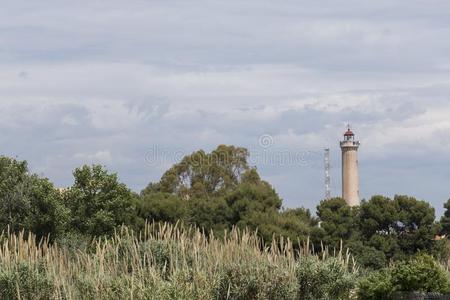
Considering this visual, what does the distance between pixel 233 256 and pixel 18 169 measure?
16959 mm

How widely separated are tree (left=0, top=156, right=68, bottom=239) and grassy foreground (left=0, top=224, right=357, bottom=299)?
1084 centimetres

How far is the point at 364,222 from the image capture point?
174 ft

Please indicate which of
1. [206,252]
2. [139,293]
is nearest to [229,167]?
[206,252]

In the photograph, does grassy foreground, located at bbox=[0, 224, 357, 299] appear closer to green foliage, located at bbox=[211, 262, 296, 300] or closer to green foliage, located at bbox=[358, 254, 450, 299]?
green foliage, located at bbox=[211, 262, 296, 300]

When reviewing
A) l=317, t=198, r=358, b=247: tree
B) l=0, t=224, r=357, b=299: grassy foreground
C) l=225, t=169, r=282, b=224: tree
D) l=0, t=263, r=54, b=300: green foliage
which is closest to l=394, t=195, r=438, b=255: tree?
l=317, t=198, r=358, b=247: tree

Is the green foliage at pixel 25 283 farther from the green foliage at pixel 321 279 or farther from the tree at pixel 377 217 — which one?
the tree at pixel 377 217

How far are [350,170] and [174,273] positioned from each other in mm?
48205

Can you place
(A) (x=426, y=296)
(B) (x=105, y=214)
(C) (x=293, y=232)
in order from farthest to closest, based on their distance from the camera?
(C) (x=293, y=232)
(B) (x=105, y=214)
(A) (x=426, y=296)

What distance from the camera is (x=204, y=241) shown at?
30.4 meters

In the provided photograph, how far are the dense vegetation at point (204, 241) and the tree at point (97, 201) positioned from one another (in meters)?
0.05

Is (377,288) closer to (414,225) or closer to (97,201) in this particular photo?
(97,201)

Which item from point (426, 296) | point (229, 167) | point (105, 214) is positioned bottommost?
point (426, 296)

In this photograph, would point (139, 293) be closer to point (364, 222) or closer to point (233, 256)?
point (233, 256)

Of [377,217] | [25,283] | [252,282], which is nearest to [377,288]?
[252,282]
